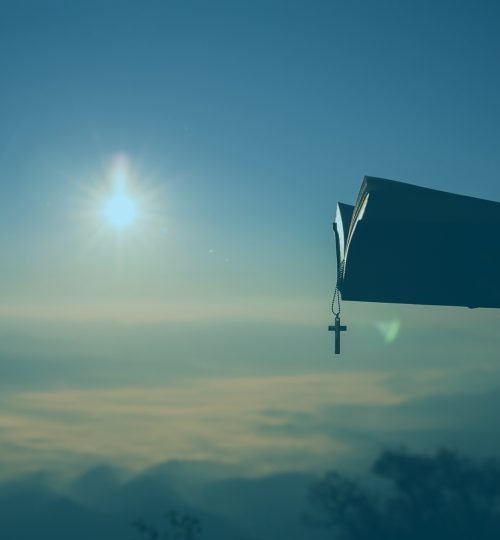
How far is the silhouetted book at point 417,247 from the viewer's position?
26.3ft

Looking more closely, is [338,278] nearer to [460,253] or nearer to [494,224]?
[460,253]

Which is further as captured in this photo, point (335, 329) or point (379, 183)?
point (335, 329)

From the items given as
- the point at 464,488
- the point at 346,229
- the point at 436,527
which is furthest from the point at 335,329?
the point at 436,527

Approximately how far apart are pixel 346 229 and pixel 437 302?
1.92 meters

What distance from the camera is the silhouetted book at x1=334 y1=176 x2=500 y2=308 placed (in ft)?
26.3

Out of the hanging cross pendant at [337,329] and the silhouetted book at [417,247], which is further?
the hanging cross pendant at [337,329]

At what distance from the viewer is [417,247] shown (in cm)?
880

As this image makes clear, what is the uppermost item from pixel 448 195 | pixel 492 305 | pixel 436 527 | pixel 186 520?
pixel 436 527

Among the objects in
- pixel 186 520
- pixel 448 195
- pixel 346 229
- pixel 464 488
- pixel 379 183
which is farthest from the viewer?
pixel 464 488

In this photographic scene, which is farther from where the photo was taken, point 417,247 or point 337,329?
point 337,329

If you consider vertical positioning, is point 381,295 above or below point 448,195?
below

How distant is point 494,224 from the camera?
8211 mm

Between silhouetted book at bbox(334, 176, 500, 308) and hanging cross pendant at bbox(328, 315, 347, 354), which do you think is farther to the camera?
hanging cross pendant at bbox(328, 315, 347, 354)

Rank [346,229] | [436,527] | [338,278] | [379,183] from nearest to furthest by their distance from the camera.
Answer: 1. [379,183]
2. [346,229]
3. [338,278]
4. [436,527]
